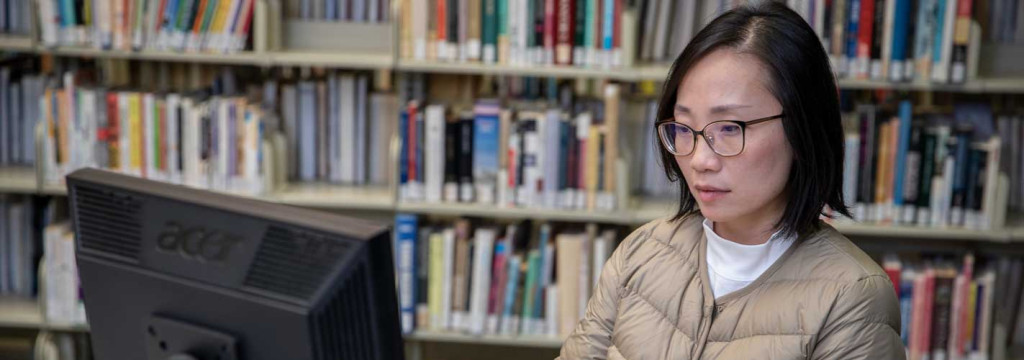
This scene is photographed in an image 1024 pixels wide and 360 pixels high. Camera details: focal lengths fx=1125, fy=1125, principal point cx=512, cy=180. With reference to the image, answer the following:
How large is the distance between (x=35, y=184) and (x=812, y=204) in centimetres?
231

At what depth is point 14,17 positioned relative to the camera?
311 centimetres

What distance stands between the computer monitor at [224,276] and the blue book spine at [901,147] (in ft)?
6.77

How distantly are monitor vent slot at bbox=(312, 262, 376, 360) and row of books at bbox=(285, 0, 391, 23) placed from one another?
2104 mm

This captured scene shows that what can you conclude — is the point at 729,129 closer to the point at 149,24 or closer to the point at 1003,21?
the point at 1003,21

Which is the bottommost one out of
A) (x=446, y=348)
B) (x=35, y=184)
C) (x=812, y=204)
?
(x=446, y=348)

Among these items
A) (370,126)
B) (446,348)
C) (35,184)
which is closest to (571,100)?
(370,126)

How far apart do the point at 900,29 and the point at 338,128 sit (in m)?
1.47

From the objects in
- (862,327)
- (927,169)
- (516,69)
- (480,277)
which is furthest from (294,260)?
(927,169)

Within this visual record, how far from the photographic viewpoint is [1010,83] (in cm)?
272

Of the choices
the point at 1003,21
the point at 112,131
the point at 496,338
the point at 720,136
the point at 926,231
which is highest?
the point at 1003,21

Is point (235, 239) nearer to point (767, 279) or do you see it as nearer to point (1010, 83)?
point (767, 279)

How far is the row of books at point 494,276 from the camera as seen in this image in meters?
2.96

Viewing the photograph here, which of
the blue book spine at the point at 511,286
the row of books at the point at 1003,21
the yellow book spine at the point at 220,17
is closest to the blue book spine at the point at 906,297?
the row of books at the point at 1003,21

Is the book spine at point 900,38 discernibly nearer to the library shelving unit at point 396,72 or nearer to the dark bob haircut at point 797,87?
the library shelving unit at point 396,72
